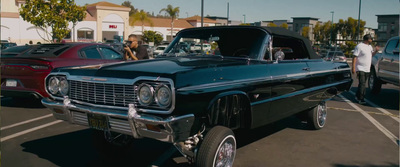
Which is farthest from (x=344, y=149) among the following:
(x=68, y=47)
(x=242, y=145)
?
(x=68, y=47)

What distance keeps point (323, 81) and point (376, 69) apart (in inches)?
240

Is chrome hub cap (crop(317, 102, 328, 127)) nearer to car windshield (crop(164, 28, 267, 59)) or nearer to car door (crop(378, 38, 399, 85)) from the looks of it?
car windshield (crop(164, 28, 267, 59))

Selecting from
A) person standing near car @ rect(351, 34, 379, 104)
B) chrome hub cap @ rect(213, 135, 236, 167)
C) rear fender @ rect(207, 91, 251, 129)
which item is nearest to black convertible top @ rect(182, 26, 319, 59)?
rear fender @ rect(207, 91, 251, 129)

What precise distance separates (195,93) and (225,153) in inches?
36.2

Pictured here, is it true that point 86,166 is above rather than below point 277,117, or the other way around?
below

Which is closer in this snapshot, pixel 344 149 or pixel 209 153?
pixel 209 153

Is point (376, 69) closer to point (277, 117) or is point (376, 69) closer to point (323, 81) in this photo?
point (323, 81)

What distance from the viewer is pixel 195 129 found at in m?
3.55

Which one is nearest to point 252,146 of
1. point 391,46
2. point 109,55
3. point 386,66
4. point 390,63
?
point 109,55

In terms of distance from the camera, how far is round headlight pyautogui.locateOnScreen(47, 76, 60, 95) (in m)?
4.20

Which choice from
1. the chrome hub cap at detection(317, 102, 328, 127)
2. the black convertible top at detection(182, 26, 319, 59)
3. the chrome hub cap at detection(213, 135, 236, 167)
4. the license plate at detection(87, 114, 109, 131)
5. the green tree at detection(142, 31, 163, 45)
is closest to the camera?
the license plate at detection(87, 114, 109, 131)

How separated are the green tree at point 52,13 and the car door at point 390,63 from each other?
102ft

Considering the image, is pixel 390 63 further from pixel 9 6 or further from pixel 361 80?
pixel 9 6

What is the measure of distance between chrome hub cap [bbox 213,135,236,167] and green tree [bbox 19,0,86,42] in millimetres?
34078
